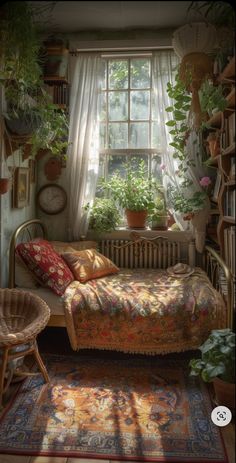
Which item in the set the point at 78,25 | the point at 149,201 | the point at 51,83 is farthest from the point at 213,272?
the point at 51,83

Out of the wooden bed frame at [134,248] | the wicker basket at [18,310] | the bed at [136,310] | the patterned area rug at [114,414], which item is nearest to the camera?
the patterned area rug at [114,414]

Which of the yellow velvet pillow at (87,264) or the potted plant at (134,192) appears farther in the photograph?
the potted plant at (134,192)

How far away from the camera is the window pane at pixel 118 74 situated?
2.46 metres

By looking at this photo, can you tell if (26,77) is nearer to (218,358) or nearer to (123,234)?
(123,234)

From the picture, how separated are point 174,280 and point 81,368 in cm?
82

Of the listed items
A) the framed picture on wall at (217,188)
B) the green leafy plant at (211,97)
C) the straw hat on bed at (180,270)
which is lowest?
the straw hat on bed at (180,270)

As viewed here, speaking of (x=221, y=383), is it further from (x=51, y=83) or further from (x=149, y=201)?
(x=51, y=83)

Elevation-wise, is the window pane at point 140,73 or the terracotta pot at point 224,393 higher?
the window pane at point 140,73

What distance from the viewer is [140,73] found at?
7.89 feet

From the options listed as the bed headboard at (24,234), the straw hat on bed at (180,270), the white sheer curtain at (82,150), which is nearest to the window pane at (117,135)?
the white sheer curtain at (82,150)

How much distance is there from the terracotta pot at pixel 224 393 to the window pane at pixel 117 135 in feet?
7.14

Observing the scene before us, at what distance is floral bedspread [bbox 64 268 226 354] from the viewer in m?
2.00

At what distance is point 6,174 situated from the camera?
7.41 feet

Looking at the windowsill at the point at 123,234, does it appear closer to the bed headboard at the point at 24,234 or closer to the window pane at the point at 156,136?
the bed headboard at the point at 24,234
